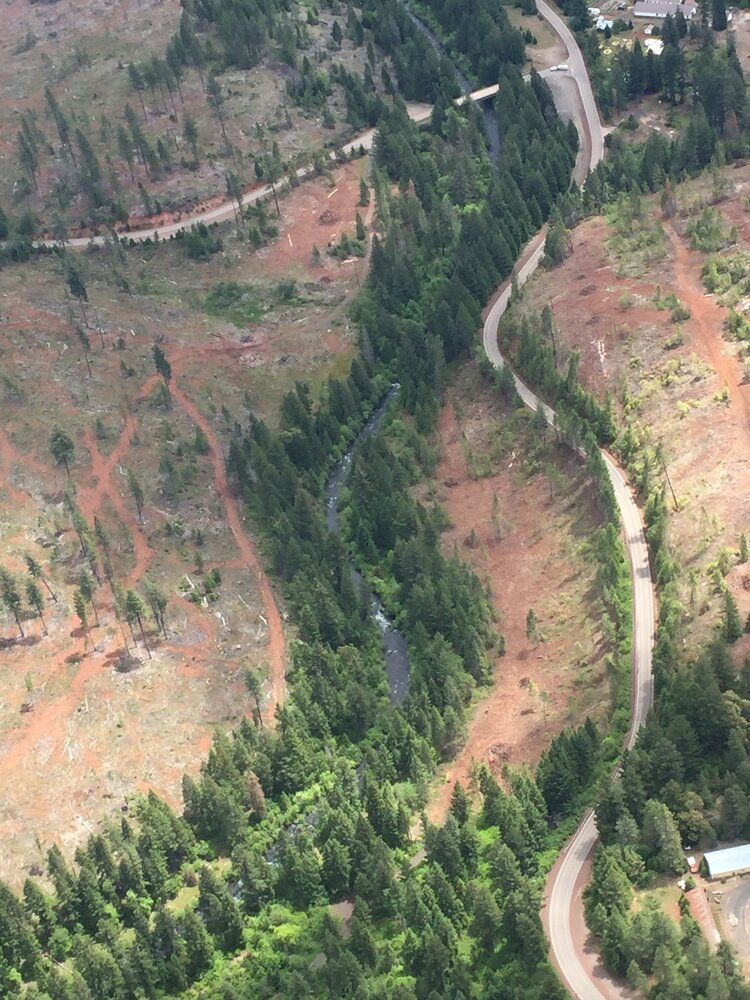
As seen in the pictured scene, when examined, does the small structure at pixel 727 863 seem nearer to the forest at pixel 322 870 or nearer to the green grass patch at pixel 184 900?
the forest at pixel 322 870

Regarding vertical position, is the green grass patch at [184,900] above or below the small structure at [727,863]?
above

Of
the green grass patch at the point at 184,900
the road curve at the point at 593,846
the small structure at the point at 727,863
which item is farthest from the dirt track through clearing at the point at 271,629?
the small structure at the point at 727,863

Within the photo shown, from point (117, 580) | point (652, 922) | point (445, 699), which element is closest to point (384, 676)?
point (445, 699)

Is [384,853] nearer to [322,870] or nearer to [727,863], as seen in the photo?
[322,870]

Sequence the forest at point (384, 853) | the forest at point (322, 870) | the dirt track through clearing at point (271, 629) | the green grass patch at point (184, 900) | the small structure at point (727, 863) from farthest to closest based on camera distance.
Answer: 1. the dirt track through clearing at point (271, 629)
2. the green grass patch at point (184, 900)
3. the forest at point (322, 870)
4. the forest at point (384, 853)
5. the small structure at point (727, 863)

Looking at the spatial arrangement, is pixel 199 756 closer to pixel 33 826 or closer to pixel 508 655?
pixel 33 826

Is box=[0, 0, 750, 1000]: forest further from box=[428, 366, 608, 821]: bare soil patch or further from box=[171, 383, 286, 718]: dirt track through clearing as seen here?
box=[428, 366, 608, 821]: bare soil patch

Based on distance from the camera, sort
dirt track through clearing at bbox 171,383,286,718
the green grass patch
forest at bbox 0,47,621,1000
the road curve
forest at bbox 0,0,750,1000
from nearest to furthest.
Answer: the road curve < forest at bbox 0,0,750,1000 < forest at bbox 0,47,621,1000 < the green grass patch < dirt track through clearing at bbox 171,383,286,718

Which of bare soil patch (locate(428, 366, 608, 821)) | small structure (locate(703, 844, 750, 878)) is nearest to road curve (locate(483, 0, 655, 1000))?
bare soil patch (locate(428, 366, 608, 821))
